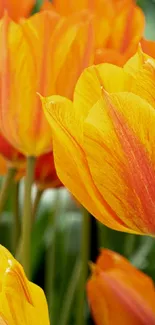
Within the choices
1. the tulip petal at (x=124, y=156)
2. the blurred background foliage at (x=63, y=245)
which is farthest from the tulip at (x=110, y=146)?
the blurred background foliage at (x=63, y=245)

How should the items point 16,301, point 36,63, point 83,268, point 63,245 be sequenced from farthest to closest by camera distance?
point 63,245 → point 83,268 → point 36,63 → point 16,301

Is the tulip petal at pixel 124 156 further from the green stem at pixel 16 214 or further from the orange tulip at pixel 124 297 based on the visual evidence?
the green stem at pixel 16 214

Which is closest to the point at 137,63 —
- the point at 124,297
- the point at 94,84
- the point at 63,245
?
the point at 94,84

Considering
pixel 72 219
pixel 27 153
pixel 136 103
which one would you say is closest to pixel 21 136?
pixel 27 153

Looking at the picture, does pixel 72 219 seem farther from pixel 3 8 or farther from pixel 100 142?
pixel 100 142

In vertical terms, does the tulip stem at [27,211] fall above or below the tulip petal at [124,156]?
below

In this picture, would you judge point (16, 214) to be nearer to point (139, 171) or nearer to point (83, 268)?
point (83, 268)
